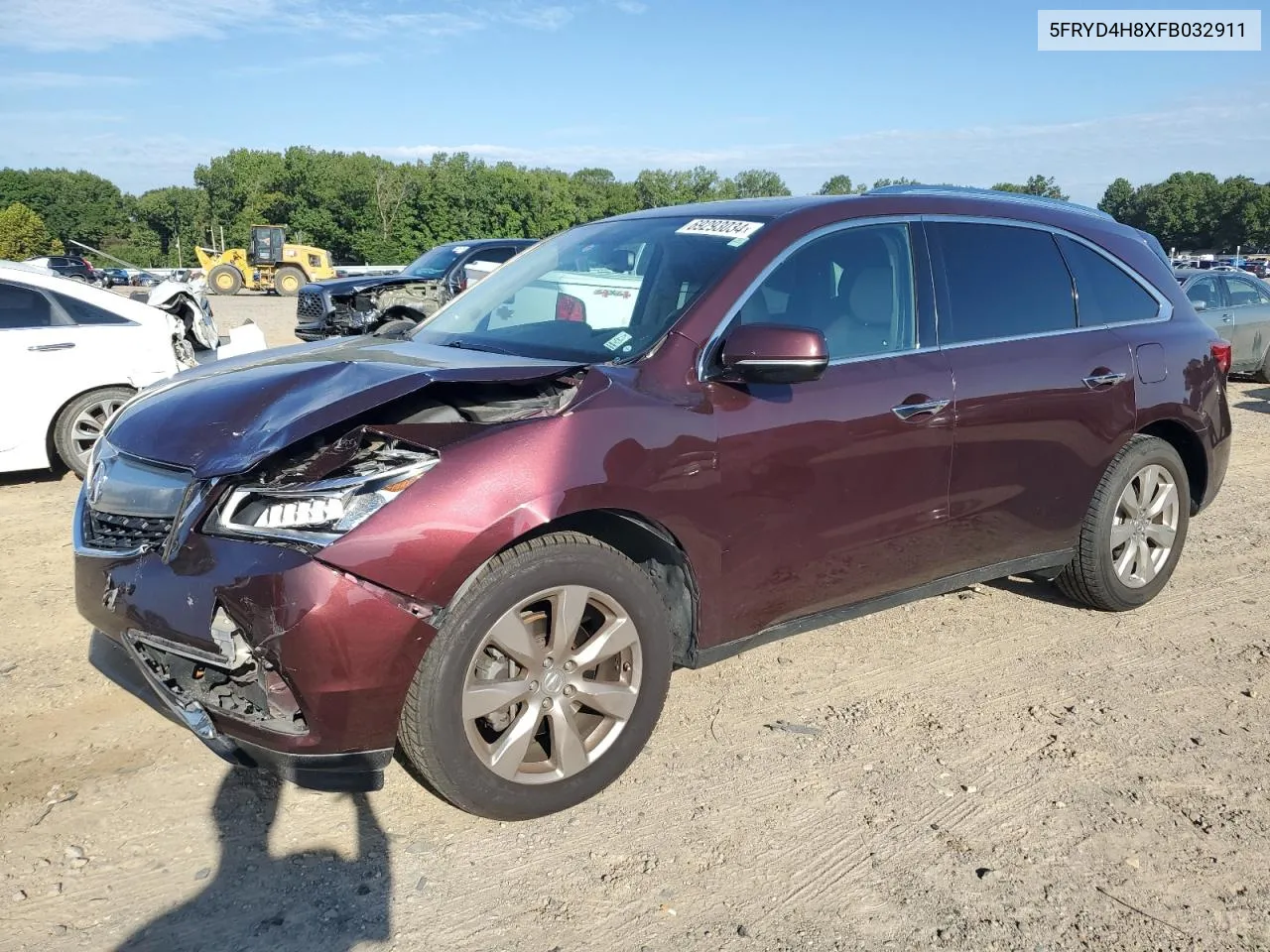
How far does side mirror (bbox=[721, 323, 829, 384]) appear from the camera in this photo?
307 centimetres

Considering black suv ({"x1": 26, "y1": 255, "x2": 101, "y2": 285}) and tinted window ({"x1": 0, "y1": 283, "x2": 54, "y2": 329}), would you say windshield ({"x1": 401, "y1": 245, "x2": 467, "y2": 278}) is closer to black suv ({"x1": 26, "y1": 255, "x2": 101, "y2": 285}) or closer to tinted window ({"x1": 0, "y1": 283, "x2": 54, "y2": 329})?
tinted window ({"x1": 0, "y1": 283, "x2": 54, "y2": 329})

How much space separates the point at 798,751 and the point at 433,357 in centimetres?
181

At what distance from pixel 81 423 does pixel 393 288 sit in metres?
7.88

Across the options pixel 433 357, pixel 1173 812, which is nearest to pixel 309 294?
pixel 433 357

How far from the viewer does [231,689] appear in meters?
2.69

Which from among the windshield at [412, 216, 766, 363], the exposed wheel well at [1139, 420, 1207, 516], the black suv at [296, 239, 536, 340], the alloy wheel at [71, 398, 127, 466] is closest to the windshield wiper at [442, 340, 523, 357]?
the windshield at [412, 216, 766, 363]

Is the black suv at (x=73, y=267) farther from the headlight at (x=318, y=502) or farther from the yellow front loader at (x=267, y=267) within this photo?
the headlight at (x=318, y=502)

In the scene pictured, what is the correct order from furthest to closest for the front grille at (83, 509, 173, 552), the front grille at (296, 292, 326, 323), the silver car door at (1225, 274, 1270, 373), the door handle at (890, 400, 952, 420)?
1. the front grille at (296, 292, 326, 323)
2. the silver car door at (1225, 274, 1270, 373)
3. the door handle at (890, 400, 952, 420)
4. the front grille at (83, 509, 173, 552)

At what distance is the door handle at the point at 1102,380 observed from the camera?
423 cm

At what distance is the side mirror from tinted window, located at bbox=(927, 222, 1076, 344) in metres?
0.97

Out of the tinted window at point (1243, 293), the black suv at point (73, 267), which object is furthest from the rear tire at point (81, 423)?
the black suv at point (73, 267)

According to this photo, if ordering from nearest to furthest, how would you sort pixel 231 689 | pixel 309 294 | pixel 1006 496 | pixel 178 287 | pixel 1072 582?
pixel 231 689 < pixel 1006 496 < pixel 1072 582 < pixel 178 287 < pixel 309 294

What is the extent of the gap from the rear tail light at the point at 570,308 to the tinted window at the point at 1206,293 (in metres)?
12.3

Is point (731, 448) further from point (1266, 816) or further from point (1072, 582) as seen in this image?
point (1072, 582)
